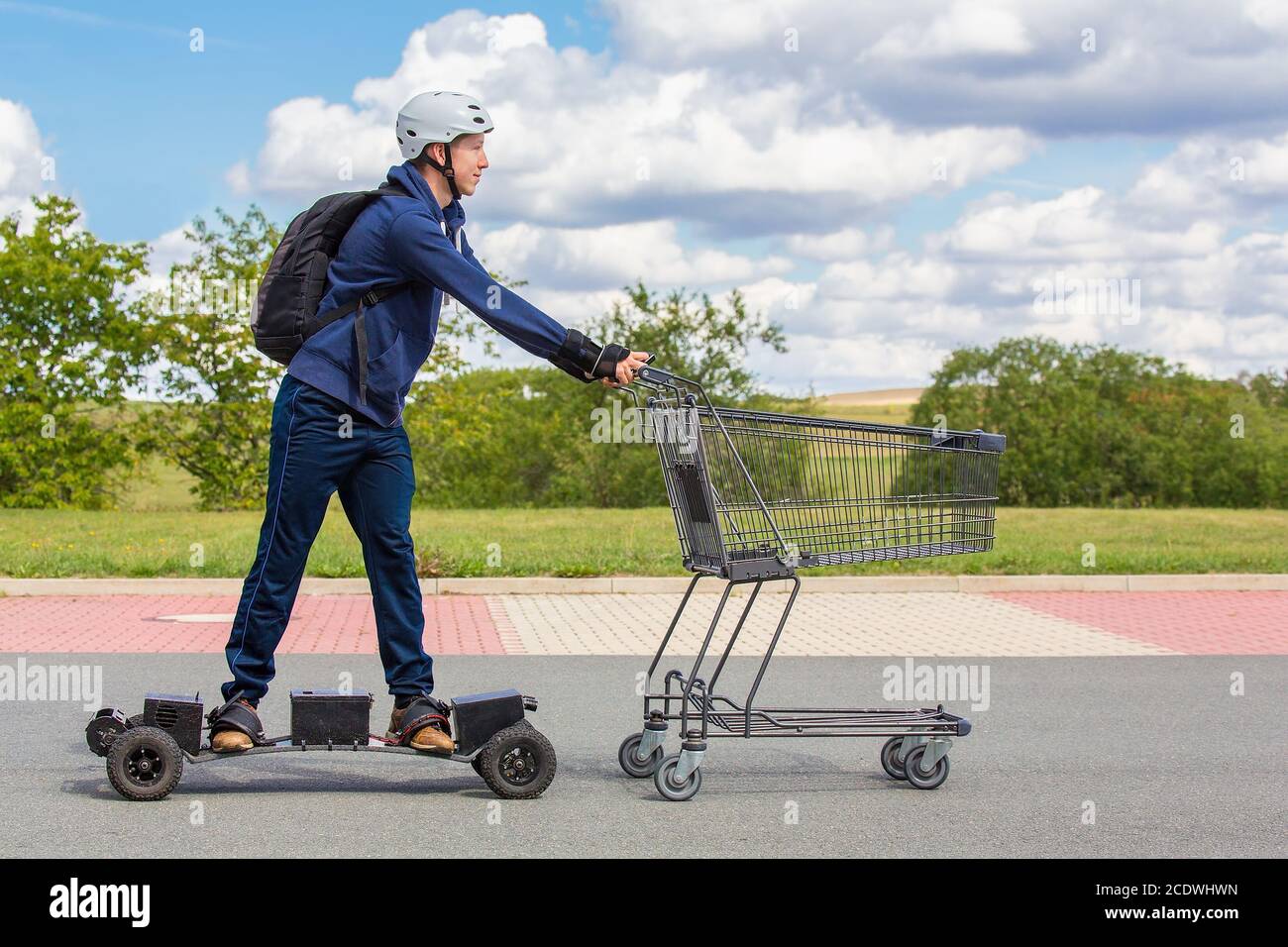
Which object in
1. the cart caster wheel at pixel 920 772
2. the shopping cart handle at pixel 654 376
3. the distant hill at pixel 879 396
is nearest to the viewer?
the shopping cart handle at pixel 654 376

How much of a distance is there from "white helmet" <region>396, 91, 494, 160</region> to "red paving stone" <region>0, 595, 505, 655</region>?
12.5ft

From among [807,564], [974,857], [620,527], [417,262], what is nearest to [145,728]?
[417,262]

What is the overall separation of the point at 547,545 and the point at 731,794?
9.98m

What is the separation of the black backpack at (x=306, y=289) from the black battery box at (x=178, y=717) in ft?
4.10

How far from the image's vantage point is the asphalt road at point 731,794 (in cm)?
488

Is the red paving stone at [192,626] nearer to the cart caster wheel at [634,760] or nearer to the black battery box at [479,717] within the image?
the cart caster wheel at [634,760]

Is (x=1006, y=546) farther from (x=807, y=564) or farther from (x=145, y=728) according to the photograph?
(x=145, y=728)

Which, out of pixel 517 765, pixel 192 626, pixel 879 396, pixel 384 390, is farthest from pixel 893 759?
pixel 879 396

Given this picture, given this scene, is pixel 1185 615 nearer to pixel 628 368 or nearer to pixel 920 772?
pixel 920 772

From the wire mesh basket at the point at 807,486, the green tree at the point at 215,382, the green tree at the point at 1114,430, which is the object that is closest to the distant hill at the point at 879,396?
the green tree at the point at 1114,430

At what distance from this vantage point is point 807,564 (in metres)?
5.56

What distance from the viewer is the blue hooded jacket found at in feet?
17.2

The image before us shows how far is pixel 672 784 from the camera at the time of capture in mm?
5488
